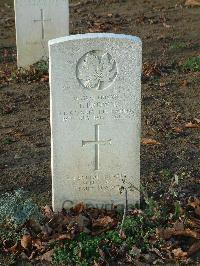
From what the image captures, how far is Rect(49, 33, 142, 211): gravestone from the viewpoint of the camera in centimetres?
538

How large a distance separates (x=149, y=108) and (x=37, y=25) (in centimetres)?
291

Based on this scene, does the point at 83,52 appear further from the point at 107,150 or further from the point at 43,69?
the point at 43,69

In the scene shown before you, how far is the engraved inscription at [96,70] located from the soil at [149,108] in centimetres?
129

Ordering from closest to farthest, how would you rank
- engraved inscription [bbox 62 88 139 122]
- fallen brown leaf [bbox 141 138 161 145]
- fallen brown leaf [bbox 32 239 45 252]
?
1. fallen brown leaf [bbox 32 239 45 252]
2. engraved inscription [bbox 62 88 139 122]
3. fallen brown leaf [bbox 141 138 161 145]

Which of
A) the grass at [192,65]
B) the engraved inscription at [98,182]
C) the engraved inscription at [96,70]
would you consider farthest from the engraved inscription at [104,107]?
the grass at [192,65]

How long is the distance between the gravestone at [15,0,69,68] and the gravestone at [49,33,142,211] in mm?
5113

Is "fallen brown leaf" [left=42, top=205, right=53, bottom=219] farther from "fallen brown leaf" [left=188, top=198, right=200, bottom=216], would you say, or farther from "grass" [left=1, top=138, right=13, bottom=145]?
"grass" [left=1, top=138, right=13, bottom=145]

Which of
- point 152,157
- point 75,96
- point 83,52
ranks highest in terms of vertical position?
point 83,52

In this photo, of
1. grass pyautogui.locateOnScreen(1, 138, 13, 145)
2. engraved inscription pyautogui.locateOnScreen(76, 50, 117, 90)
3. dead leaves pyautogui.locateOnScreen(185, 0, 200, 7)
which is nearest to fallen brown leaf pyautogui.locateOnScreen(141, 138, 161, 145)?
grass pyautogui.locateOnScreen(1, 138, 13, 145)

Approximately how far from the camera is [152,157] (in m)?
7.12

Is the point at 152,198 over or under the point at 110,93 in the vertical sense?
under

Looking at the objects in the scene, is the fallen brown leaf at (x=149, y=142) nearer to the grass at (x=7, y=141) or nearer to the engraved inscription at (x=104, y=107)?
the grass at (x=7, y=141)

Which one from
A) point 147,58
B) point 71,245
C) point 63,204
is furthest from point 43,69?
point 71,245

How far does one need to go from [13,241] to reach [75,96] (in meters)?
1.32
